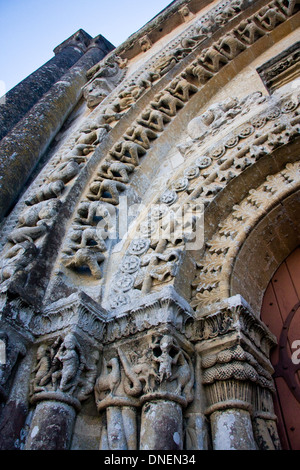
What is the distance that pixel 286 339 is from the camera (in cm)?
305

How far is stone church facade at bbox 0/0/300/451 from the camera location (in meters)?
2.40

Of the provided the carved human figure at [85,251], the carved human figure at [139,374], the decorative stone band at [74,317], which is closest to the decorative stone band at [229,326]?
the carved human figure at [139,374]

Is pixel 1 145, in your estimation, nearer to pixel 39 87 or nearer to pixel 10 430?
pixel 39 87

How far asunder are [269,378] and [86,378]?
136 cm

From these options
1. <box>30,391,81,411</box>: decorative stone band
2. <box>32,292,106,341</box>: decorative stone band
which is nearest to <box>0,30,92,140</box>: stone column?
<box>32,292,106,341</box>: decorative stone band

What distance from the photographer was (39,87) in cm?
887

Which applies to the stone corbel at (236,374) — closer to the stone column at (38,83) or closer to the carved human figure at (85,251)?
the carved human figure at (85,251)

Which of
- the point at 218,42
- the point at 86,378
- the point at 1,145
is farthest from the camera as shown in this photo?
the point at 218,42

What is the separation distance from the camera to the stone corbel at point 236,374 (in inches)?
89.0

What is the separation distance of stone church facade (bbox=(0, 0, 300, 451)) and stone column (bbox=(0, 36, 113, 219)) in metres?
0.05

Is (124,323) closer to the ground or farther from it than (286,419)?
farther from it

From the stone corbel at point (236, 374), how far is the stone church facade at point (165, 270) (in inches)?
0.4

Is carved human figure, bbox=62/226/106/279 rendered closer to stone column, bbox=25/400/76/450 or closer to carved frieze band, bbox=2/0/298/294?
carved frieze band, bbox=2/0/298/294

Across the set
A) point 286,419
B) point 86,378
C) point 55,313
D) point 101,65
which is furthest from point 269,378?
point 101,65
